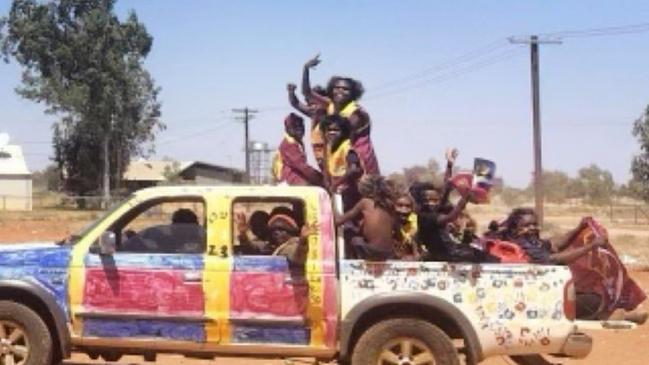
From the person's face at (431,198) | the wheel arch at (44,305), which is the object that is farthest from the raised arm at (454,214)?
the wheel arch at (44,305)

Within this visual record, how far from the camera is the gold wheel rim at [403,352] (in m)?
6.69

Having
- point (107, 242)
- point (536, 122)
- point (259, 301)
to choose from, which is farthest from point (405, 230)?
point (536, 122)

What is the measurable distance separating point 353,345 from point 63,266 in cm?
226

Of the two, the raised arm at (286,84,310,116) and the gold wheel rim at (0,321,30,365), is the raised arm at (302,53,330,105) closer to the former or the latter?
the raised arm at (286,84,310,116)

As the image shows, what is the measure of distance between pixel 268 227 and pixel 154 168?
7300cm

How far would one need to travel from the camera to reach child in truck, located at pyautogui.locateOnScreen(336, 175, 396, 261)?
273 inches

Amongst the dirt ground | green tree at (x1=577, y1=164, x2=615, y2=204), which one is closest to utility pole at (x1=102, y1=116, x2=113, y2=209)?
the dirt ground

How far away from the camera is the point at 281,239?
7.12 m

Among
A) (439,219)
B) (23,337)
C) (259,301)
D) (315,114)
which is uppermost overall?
(315,114)

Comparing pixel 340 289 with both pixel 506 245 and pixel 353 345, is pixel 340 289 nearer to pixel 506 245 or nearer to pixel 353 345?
pixel 353 345

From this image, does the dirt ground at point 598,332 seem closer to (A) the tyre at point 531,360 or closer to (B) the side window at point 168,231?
(A) the tyre at point 531,360

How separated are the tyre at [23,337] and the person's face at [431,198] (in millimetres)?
3232

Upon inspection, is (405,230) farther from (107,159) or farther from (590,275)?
(107,159)

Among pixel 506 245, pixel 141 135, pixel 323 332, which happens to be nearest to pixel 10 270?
pixel 323 332
